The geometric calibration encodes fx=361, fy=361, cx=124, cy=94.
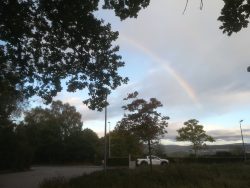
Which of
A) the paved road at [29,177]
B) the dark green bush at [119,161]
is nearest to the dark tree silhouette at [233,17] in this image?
the paved road at [29,177]

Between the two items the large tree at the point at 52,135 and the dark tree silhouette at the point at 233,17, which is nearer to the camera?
the dark tree silhouette at the point at 233,17

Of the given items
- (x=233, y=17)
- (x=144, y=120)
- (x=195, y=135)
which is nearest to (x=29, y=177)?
(x=144, y=120)

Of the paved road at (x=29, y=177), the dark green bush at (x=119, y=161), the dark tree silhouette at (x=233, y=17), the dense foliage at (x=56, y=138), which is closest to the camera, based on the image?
the dark tree silhouette at (x=233, y=17)

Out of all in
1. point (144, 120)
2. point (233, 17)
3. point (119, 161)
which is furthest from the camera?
point (119, 161)

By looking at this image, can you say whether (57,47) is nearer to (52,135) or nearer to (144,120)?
(144,120)

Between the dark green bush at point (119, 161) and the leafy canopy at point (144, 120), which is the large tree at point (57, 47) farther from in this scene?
the dark green bush at point (119, 161)

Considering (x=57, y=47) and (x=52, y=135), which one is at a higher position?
(x=52, y=135)

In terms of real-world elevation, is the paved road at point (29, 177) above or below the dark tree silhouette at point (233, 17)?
below

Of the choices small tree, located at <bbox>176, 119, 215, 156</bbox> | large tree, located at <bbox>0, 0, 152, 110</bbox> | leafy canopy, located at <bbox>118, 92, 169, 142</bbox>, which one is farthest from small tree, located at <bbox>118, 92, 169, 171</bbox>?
small tree, located at <bbox>176, 119, 215, 156</bbox>

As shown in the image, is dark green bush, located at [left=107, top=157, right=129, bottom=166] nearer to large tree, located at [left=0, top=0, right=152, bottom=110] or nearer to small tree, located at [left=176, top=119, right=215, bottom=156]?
small tree, located at [left=176, top=119, right=215, bottom=156]

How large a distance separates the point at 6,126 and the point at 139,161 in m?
17.7

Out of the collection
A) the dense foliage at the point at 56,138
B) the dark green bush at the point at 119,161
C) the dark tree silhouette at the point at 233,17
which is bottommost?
the dark tree silhouette at the point at 233,17

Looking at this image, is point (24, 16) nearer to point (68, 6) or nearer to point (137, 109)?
point (68, 6)

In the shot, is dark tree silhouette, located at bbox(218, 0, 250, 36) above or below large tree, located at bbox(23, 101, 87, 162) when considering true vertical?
below
